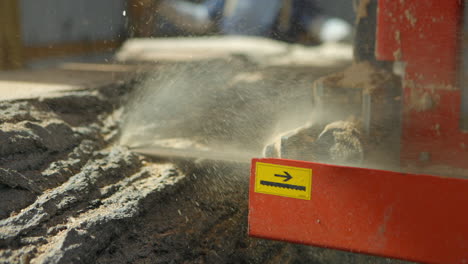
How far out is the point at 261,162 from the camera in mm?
2000

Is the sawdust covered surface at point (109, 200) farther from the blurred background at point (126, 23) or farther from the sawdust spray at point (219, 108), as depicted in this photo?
the blurred background at point (126, 23)

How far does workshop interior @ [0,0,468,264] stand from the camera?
1.84 meters

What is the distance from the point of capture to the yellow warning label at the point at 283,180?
1919 millimetres

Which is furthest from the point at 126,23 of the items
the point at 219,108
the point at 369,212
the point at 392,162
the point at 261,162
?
the point at 369,212

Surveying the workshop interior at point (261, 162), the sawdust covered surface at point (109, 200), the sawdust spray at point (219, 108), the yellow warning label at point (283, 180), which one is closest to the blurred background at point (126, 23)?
the workshop interior at point (261, 162)

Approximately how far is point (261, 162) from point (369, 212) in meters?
0.45

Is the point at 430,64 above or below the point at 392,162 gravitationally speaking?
above

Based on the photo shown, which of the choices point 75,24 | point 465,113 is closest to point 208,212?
point 465,113

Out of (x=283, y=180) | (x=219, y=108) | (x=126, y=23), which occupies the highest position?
(x=126, y=23)

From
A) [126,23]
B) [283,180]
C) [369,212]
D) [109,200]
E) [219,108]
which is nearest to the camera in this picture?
[369,212]

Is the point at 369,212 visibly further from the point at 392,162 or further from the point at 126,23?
the point at 126,23

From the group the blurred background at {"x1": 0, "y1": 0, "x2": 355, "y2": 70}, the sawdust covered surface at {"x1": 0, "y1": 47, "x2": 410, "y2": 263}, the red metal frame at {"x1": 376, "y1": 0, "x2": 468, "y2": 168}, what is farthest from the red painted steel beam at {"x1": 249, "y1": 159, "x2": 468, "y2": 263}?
the blurred background at {"x1": 0, "y1": 0, "x2": 355, "y2": 70}

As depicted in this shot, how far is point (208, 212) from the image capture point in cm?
249

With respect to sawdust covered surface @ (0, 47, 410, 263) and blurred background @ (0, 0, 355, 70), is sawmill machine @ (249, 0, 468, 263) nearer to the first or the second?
sawdust covered surface @ (0, 47, 410, 263)
